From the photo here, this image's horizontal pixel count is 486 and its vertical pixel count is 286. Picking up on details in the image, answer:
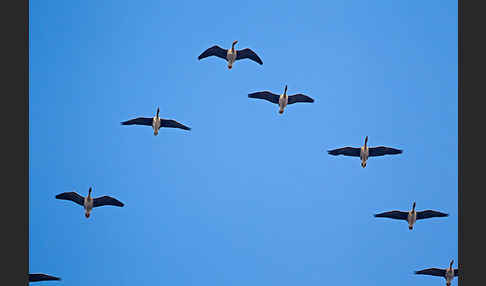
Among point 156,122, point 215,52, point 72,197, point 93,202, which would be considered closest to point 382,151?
point 215,52

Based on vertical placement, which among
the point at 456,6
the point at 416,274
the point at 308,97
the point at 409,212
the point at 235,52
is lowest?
the point at 416,274

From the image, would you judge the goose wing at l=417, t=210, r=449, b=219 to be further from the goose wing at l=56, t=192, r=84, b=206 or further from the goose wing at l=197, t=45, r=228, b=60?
the goose wing at l=56, t=192, r=84, b=206

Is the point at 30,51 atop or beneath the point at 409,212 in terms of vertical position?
atop

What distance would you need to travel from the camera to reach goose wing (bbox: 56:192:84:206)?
9.17m

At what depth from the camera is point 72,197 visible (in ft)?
30.4

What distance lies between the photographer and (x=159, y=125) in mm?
9570

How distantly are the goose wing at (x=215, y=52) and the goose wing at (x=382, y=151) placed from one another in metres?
2.87

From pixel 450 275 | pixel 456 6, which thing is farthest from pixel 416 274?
pixel 456 6

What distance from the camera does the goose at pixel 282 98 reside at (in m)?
9.63

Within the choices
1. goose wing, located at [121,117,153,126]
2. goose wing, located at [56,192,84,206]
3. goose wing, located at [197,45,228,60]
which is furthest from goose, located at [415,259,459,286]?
goose wing, located at [56,192,84,206]

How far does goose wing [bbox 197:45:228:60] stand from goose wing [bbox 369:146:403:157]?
287 cm

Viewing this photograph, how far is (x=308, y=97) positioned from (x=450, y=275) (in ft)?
11.8

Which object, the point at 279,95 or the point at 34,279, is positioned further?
the point at 279,95

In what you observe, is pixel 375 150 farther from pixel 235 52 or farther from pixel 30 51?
pixel 30 51
